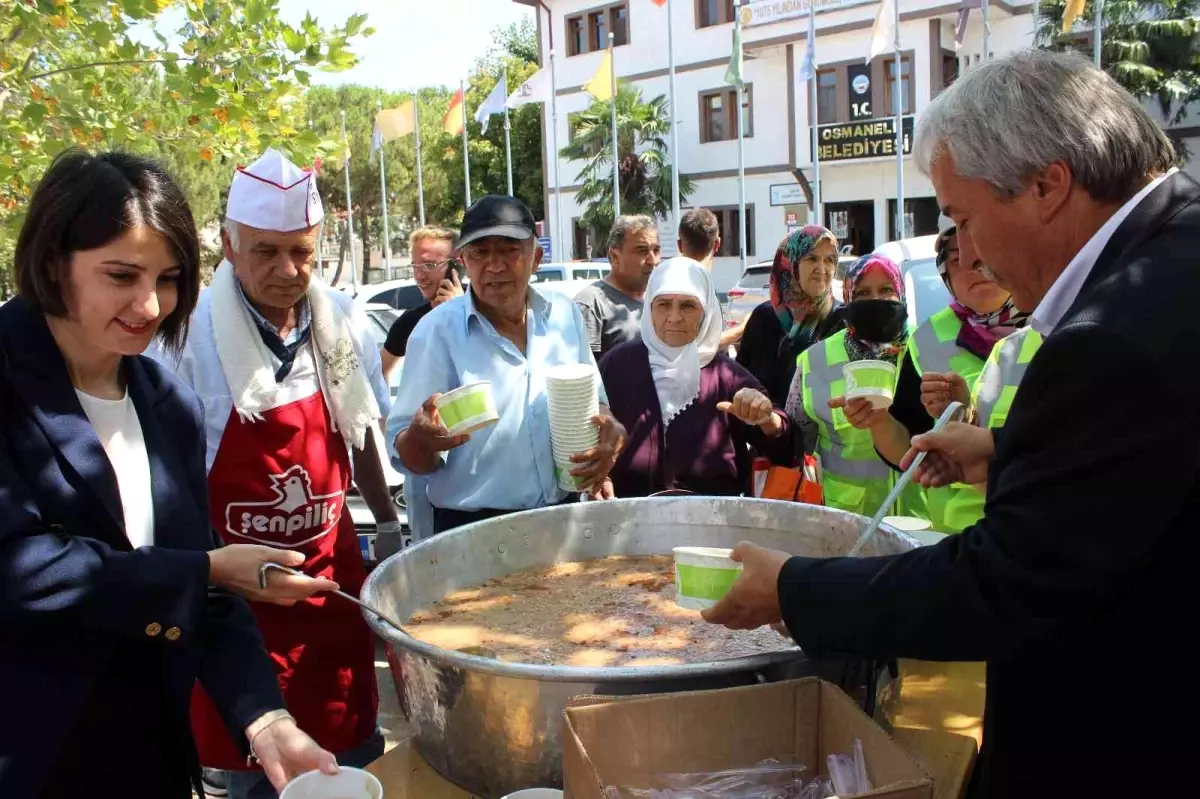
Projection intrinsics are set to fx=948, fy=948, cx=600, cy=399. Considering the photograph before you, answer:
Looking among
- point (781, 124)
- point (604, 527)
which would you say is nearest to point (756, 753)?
point (604, 527)

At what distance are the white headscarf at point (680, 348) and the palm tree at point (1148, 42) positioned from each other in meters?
21.9

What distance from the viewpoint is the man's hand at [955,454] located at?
1865mm

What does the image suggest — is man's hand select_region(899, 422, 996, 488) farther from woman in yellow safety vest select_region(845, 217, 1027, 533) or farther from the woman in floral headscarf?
the woman in floral headscarf

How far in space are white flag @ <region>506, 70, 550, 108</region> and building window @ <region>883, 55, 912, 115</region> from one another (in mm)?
8640

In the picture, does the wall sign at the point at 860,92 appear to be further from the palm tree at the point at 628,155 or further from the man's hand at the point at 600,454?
the man's hand at the point at 600,454

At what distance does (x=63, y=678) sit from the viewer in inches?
58.2

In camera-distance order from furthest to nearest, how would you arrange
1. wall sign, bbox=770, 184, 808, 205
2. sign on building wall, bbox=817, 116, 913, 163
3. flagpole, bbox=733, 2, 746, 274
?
wall sign, bbox=770, 184, 808, 205 < sign on building wall, bbox=817, 116, 913, 163 < flagpole, bbox=733, 2, 746, 274

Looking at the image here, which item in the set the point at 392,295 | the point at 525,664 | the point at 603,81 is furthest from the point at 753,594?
the point at 603,81

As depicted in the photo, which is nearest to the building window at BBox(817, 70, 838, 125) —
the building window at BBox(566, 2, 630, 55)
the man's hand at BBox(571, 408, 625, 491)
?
the building window at BBox(566, 2, 630, 55)

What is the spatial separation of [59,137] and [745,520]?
13.2ft

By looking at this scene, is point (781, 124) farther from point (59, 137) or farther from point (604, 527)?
point (604, 527)

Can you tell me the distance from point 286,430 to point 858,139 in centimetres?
2403

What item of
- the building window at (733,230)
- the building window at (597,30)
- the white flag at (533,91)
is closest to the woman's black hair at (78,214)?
the white flag at (533,91)

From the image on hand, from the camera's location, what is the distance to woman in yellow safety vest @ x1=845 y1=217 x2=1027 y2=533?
2.75 meters
